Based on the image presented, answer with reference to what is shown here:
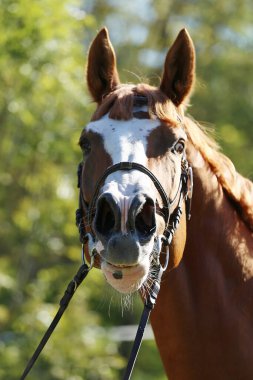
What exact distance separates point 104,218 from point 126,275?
1.04 ft

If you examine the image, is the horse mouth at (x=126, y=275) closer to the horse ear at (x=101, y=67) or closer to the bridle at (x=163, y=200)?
the bridle at (x=163, y=200)

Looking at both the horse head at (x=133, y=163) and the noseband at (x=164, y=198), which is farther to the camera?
the noseband at (x=164, y=198)

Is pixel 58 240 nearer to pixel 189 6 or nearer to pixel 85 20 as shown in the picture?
pixel 85 20

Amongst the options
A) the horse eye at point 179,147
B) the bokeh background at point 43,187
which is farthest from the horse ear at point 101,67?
the bokeh background at point 43,187

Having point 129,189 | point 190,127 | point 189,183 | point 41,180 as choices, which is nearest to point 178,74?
point 190,127

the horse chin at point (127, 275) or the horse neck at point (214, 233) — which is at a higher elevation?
the horse neck at point (214, 233)

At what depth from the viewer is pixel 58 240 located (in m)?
13.5

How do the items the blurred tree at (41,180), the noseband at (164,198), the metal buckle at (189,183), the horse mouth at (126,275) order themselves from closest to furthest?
the horse mouth at (126,275)
the noseband at (164,198)
the metal buckle at (189,183)
the blurred tree at (41,180)

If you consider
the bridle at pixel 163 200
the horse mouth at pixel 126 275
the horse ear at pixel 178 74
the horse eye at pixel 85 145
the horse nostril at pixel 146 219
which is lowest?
the horse mouth at pixel 126 275

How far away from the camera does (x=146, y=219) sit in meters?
4.22

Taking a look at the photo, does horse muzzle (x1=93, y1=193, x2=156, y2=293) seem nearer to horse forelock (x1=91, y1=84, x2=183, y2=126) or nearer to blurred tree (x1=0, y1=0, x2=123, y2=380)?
horse forelock (x1=91, y1=84, x2=183, y2=126)

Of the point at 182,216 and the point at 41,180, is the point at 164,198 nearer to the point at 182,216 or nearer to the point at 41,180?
the point at 182,216

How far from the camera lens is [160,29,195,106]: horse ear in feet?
16.2

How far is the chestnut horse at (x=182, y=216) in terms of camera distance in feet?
14.0
